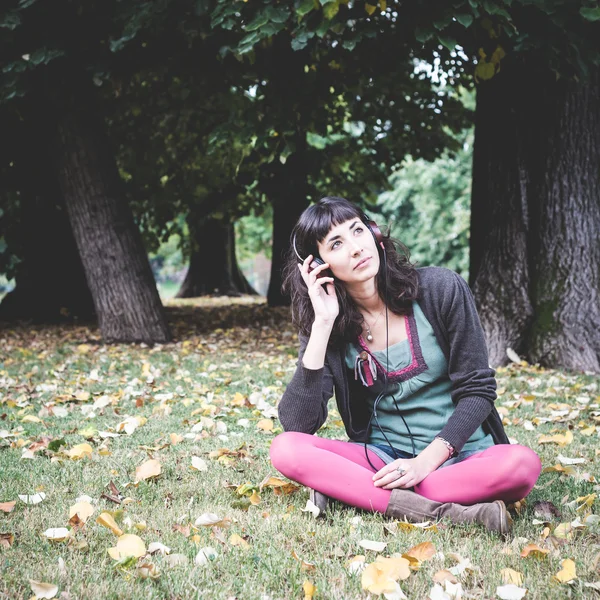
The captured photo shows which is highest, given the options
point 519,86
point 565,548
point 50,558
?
point 519,86

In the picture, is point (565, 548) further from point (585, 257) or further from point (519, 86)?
point (519, 86)

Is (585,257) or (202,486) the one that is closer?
(202,486)

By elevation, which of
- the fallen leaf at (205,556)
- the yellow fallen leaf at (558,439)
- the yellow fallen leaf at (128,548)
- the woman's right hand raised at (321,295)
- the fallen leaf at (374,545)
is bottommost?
the yellow fallen leaf at (558,439)

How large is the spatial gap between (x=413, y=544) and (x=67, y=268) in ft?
35.9

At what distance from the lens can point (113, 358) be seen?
7309mm

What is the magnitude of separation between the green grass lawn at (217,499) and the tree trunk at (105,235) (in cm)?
222

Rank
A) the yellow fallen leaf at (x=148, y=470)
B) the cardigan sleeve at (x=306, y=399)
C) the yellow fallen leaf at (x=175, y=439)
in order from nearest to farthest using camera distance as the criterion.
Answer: the cardigan sleeve at (x=306, y=399) < the yellow fallen leaf at (x=148, y=470) < the yellow fallen leaf at (x=175, y=439)

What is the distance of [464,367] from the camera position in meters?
2.74

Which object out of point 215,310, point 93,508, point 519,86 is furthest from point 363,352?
point 215,310

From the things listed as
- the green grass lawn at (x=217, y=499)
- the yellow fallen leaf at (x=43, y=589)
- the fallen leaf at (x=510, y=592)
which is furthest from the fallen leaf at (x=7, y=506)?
the fallen leaf at (x=510, y=592)

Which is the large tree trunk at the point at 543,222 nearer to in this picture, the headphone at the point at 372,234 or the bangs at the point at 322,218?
the headphone at the point at 372,234

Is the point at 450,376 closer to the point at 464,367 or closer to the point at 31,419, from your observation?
the point at 464,367

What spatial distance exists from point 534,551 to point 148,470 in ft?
5.93

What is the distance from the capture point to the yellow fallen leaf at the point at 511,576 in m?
2.08
